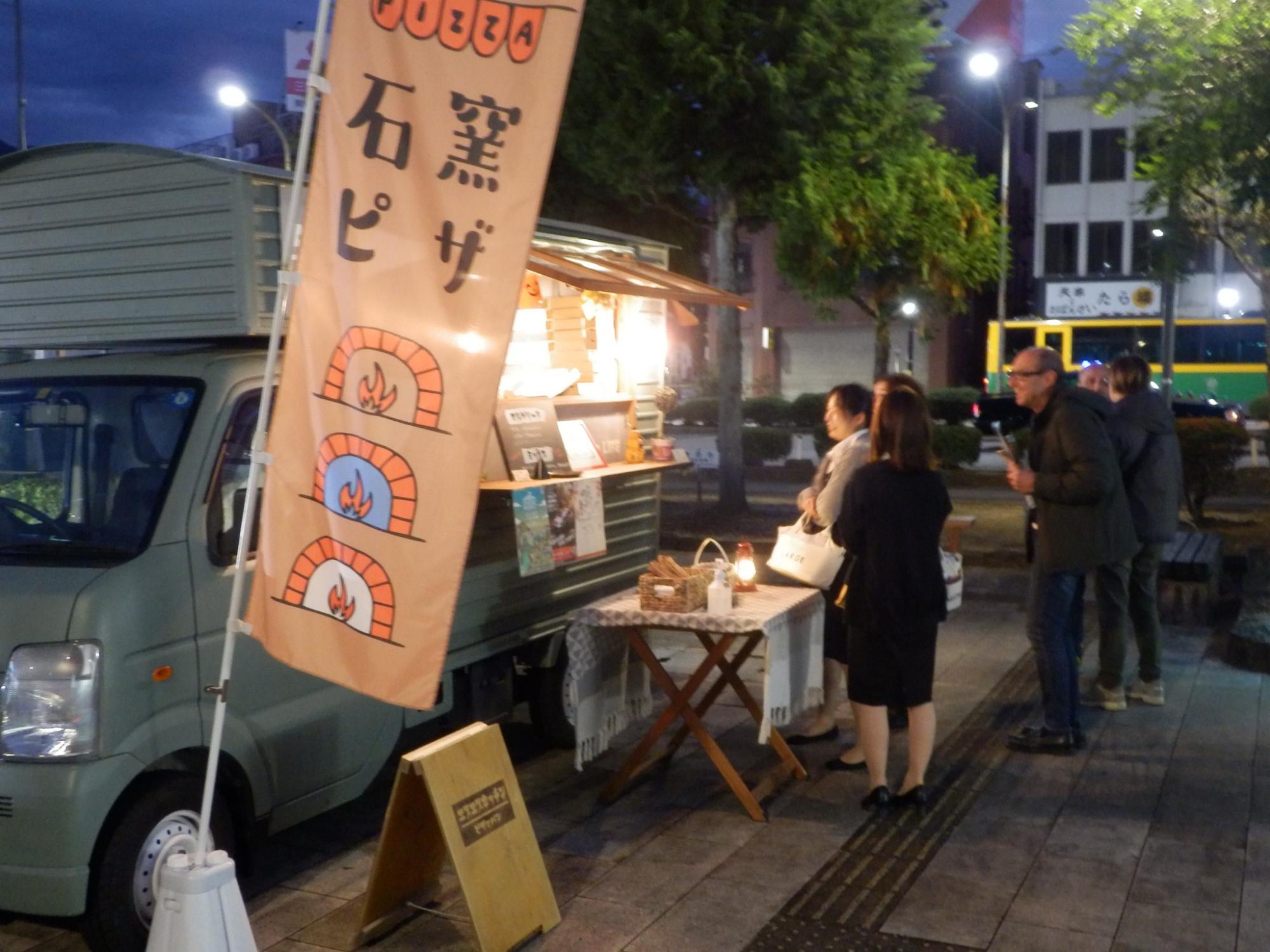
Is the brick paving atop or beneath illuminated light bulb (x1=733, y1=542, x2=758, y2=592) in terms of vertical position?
beneath

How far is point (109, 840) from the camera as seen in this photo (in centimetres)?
395

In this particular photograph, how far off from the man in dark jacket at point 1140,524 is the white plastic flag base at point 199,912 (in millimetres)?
5016

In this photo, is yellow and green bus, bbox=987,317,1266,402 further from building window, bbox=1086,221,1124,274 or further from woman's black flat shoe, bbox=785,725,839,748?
woman's black flat shoe, bbox=785,725,839,748

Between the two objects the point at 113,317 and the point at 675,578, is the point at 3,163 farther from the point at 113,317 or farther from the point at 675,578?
the point at 675,578

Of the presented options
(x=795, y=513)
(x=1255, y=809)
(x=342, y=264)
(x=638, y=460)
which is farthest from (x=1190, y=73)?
(x=342, y=264)

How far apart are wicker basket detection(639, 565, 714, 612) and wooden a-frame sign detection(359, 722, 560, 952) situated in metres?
1.25

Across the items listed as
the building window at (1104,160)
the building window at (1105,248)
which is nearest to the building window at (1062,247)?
the building window at (1105,248)

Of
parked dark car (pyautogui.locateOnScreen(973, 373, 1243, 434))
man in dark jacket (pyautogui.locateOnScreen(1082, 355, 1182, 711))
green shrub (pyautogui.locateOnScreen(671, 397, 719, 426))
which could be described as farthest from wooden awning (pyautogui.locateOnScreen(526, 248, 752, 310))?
green shrub (pyautogui.locateOnScreen(671, 397, 719, 426))

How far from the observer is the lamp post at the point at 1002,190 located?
1736 cm

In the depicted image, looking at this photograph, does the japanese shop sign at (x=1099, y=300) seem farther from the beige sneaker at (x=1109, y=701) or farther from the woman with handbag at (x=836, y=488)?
the woman with handbag at (x=836, y=488)

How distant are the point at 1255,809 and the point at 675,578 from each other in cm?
273

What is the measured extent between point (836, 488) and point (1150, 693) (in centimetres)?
262

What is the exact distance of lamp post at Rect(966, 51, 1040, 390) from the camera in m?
17.4

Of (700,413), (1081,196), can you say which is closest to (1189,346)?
(1081,196)
